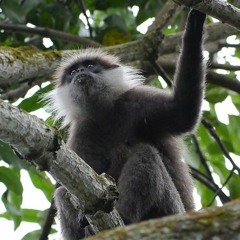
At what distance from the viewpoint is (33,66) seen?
16.0 feet

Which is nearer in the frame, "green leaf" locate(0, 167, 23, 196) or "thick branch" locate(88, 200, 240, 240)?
"thick branch" locate(88, 200, 240, 240)

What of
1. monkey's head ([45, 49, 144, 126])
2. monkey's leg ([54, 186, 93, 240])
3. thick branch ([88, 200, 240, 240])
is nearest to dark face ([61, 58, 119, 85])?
monkey's head ([45, 49, 144, 126])

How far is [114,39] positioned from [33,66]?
5.68 feet

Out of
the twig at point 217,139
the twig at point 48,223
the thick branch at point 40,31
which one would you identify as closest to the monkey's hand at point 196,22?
the twig at point 217,139

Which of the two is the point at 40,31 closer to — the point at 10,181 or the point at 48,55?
the point at 48,55

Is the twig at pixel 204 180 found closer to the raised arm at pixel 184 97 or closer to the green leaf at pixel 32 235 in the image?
the raised arm at pixel 184 97

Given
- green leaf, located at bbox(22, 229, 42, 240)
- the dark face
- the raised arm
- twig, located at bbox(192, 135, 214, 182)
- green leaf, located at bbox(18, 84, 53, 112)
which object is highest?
the dark face

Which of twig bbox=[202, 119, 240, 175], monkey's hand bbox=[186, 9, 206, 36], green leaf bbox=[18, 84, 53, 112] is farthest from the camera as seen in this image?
twig bbox=[202, 119, 240, 175]

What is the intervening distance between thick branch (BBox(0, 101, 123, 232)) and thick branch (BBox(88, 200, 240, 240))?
1229 mm

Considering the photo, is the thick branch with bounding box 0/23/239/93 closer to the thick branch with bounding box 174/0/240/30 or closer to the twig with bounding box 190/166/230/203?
the twig with bounding box 190/166/230/203

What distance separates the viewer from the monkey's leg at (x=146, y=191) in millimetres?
4504

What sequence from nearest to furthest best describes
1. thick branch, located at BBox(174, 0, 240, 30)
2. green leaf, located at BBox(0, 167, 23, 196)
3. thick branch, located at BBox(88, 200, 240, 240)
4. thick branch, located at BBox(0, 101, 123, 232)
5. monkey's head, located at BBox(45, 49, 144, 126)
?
thick branch, located at BBox(88, 200, 240, 240)
thick branch, located at BBox(0, 101, 123, 232)
thick branch, located at BBox(174, 0, 240, 30)
green leaf, located at BBox(0, 167, 23, 196)
monkey's head, located at BBox(45, 49, 144, 126)

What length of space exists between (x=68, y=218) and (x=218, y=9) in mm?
1885

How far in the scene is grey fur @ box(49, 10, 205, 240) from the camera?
4535 mm
